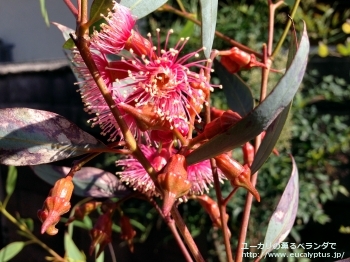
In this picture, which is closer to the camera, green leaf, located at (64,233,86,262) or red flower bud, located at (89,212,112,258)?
red flower bud, located at (89,212,112,258)

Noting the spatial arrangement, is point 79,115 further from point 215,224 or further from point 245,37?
point 215,224

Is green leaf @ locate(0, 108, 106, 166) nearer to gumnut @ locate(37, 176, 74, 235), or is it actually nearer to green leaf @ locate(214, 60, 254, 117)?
gumnut @ locate(37, 176, 74, 235)

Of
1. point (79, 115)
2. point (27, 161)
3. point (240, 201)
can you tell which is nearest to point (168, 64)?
point (27, 161)

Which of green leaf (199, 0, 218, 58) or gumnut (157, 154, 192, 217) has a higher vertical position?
green leaf (199, 0, 218, 58)

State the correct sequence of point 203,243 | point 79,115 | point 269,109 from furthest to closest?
1. point 79,115
2. point 203,243
3. point 269,109

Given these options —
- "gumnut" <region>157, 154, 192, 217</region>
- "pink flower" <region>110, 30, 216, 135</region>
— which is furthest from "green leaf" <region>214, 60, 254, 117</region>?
"gumnut" <region>157, 154, 192, 217</region>

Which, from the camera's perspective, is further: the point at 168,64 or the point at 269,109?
the point at 168,64
